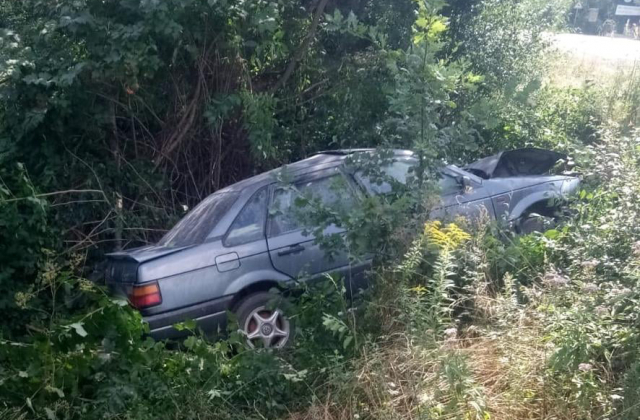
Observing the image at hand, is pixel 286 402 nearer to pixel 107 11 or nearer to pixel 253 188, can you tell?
pixel 253 188

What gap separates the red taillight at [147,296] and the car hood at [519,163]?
3.90m

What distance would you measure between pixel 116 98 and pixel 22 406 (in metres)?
4.77

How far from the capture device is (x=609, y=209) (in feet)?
20.1

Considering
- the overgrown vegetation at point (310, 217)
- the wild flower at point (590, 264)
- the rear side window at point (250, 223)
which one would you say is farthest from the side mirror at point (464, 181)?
the wild flower at point (590, 264)

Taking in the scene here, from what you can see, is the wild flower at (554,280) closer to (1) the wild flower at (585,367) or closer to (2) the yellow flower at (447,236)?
(2) the yellow flower at (447,236)

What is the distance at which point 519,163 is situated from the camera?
A: 9633 mm

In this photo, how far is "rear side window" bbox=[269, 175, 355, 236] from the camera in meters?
6.55

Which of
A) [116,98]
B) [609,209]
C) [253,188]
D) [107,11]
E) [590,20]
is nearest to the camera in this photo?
[609,209]

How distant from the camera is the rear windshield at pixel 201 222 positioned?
7570 mm

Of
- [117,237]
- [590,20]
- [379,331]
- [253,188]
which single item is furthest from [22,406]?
[590,20]

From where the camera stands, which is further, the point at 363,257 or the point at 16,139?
the point at 16,139

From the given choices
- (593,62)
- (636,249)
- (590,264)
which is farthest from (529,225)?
(593,62)

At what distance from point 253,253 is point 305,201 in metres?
1.10

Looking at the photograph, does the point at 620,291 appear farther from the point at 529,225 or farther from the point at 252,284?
Answer: the point at 252,284
